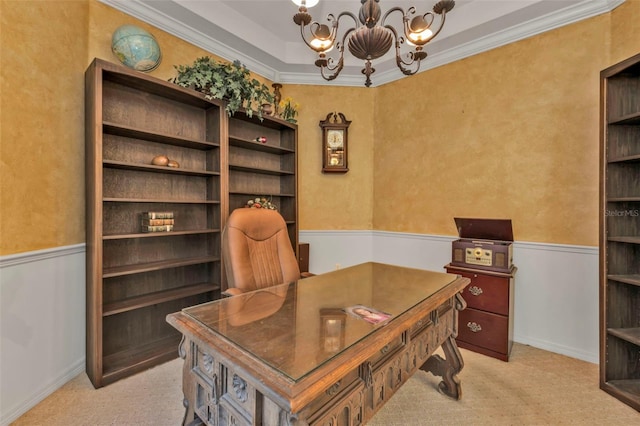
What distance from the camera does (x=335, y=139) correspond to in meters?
3.63

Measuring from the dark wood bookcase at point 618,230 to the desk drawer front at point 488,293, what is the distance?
576mm

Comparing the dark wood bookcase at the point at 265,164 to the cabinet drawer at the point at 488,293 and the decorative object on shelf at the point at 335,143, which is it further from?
the cabinet drawer at the point at 488,293

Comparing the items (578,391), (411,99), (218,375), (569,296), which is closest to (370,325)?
(218,375)

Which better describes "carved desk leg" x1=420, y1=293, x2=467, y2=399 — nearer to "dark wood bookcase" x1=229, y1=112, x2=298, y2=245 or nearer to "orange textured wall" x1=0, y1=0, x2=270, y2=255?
"dark wood bookcase" x1=229, y1=112, x2=298, y2=245

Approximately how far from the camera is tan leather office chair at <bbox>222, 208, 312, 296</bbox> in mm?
1835

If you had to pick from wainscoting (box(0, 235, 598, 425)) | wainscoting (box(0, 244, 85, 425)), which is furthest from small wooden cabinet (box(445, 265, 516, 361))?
wainscoting (box(0, 244, 85, 425))

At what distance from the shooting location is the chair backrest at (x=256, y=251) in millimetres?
1841

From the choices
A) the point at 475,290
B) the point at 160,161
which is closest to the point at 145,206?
the point at 160,161

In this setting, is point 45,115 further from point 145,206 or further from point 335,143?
point 335,143

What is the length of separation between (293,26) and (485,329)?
3.56 metres

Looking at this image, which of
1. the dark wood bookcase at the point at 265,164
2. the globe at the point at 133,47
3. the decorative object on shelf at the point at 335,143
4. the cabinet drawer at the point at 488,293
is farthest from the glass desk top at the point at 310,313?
the globe at the point at 133,47

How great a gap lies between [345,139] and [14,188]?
300 cm

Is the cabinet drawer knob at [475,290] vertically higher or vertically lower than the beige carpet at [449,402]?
higher

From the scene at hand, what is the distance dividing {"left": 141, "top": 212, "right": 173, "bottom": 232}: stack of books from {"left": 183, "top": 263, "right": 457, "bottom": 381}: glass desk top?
53.0 inches
